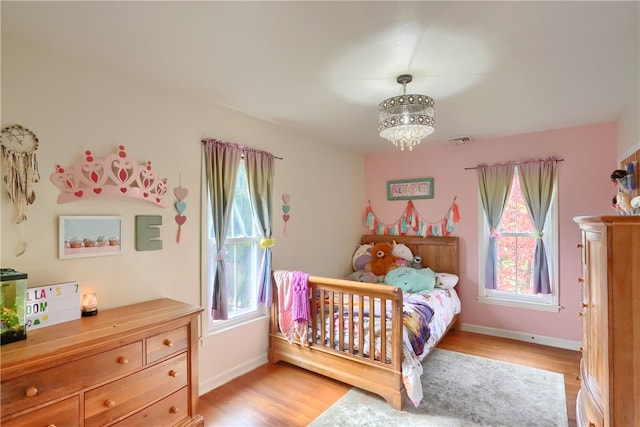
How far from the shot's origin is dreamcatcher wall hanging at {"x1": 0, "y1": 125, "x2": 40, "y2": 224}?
1.63m

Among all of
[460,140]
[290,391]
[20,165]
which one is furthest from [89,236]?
[460,140]

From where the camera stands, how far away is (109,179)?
2.01m

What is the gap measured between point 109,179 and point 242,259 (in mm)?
1295

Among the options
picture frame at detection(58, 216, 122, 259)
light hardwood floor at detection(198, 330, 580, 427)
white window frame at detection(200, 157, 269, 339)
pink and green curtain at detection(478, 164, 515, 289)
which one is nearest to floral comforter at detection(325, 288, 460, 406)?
light hardwood floor at detection(198, 330, 580, 427)

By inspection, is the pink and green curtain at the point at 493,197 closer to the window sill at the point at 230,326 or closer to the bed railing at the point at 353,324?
the bed railing at the point at 353,324

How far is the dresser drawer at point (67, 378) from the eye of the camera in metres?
1.27

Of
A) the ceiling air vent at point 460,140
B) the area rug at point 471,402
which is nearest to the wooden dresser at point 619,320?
the area rug at point 471,402

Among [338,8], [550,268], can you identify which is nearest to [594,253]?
[338,8]

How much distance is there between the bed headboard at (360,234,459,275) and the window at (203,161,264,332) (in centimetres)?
207

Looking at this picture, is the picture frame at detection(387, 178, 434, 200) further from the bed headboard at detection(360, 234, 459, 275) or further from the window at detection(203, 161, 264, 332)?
the window at detection(203, 161, 264, 332)

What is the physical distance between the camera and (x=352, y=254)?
14.4 feet

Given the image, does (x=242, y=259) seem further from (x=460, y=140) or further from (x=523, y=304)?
(x=523, y=304)

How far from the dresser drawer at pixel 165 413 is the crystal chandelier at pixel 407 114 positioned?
2.15 m

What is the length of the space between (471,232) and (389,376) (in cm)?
226
